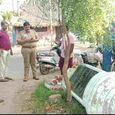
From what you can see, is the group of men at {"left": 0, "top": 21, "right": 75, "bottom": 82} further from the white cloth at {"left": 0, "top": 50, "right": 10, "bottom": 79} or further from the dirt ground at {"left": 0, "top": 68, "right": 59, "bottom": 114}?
the dirt ground at {"left": 0, "top": 68, "right": 59, "bottom": 114}

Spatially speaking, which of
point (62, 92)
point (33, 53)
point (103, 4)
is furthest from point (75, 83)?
point (33, 53)

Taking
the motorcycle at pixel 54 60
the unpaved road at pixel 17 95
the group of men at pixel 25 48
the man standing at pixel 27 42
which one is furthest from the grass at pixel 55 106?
the motorcycle at pixel 54 60

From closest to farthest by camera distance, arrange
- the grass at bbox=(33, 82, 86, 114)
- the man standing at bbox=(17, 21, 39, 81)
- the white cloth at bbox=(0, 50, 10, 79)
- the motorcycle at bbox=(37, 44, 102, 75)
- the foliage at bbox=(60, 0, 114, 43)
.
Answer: the grass at bbox=(33, 82, 86, 114), the foliage at bbox=(60, 0, 114, 43), the man standing at bbox=(17, 21, 39, 81), the white cloth at bbox=(0, 50, 10, 79), the motorcycle at bbox=(37, 44, 102, 75)

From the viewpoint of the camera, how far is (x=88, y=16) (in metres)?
10.4

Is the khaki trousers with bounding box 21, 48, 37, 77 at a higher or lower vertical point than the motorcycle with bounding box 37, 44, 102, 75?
higher

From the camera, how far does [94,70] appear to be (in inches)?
399

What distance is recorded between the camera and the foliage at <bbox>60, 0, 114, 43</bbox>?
10.1 m

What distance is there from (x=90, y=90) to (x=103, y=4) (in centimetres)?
269

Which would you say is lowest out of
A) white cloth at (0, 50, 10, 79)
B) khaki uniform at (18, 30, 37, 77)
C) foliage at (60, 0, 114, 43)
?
white cloth at (0, 50, 10, 79)

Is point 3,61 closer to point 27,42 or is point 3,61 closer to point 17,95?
point 27,42

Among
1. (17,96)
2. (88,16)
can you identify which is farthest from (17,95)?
(88,16)

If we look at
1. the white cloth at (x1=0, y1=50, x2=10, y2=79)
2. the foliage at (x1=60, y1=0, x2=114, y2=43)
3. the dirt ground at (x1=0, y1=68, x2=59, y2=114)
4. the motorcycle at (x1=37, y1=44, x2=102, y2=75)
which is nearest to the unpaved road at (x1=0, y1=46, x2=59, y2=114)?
the dirt ground at (x1=0, y1=68, x2=59, y2=114)

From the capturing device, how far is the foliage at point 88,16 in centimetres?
1009

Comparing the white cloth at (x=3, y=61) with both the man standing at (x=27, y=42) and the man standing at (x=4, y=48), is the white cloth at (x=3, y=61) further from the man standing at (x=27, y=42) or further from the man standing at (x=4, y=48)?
the man standing at (x=27, y=42)
